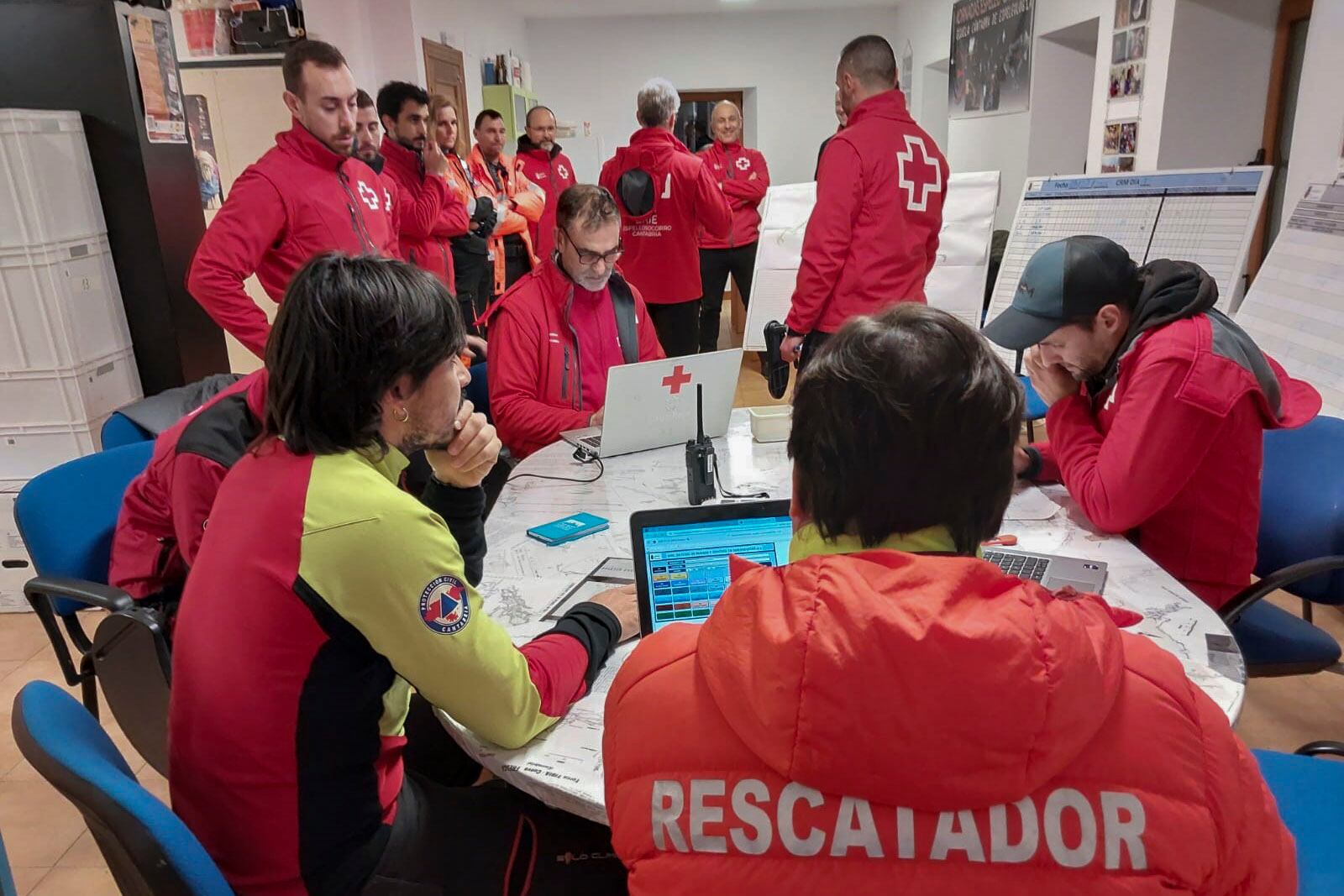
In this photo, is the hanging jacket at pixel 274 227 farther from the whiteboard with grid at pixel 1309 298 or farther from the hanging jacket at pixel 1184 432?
the whiteboard with grid at pixel 1309 298

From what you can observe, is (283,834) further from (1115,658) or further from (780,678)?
(1115,658)

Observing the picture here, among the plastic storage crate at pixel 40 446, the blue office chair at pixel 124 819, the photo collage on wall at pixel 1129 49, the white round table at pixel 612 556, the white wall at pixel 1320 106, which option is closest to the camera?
the blue office chair at pixel 124 819

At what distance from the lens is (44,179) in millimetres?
2811

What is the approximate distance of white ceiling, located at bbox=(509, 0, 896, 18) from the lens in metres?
8.74

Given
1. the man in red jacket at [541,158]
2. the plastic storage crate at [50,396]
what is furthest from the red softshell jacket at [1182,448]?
the man in red jacket at [541,158]

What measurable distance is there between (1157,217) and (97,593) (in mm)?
3776

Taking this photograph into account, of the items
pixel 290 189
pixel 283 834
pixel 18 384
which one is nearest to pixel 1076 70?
pixel 290 189

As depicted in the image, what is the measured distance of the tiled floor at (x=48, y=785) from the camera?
1.91 m

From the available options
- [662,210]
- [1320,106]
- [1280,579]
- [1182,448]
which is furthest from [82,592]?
[1320,106]

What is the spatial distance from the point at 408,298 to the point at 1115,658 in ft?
2.83

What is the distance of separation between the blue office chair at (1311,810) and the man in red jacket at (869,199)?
1.89 metres

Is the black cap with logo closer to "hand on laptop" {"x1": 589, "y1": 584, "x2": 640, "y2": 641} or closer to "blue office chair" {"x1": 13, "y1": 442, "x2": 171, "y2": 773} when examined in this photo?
"hand on laptop" {"x1": 589, "y1": 584, "x2": 640, "y2": 641}

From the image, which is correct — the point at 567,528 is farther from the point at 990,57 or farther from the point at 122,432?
the point at 990,57

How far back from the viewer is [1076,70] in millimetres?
5848
